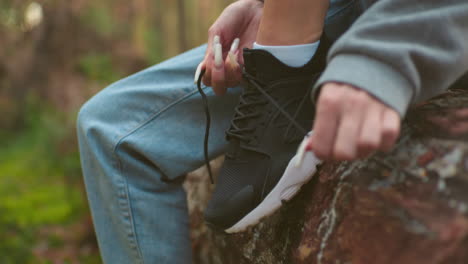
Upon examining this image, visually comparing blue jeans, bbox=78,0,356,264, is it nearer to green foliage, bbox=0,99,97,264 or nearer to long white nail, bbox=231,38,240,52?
long white nail, bbox=231,38,240,52

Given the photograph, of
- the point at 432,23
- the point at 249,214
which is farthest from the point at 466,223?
the point at 249,214

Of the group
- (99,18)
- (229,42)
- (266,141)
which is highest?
(229,42)

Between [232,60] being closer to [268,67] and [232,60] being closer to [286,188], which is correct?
[268,67]

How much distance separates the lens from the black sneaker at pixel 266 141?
2.66 ft

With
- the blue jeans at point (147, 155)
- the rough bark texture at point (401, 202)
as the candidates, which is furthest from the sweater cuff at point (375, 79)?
the blue jeans at point (147, 155)

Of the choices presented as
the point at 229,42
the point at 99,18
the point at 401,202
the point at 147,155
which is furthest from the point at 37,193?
the point at 401,202

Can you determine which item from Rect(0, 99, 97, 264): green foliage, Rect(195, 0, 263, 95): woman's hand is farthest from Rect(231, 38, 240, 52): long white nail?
Rect(0, 99, 97, 264): green foliage

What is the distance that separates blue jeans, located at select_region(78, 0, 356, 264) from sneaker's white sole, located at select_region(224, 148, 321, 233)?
0.92ft

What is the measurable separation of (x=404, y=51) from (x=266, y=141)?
1.12ft

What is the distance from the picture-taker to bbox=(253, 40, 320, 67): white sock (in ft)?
2.68

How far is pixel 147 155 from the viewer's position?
1033 millimetres

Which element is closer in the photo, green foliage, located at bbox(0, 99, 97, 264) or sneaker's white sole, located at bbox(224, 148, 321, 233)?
sneaker's white sole, located at bbox(224, 148, 321, 233)

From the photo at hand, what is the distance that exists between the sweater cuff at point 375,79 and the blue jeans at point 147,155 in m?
0.46

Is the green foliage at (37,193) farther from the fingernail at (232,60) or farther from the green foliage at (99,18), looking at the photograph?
the fingernail at (232,60)
